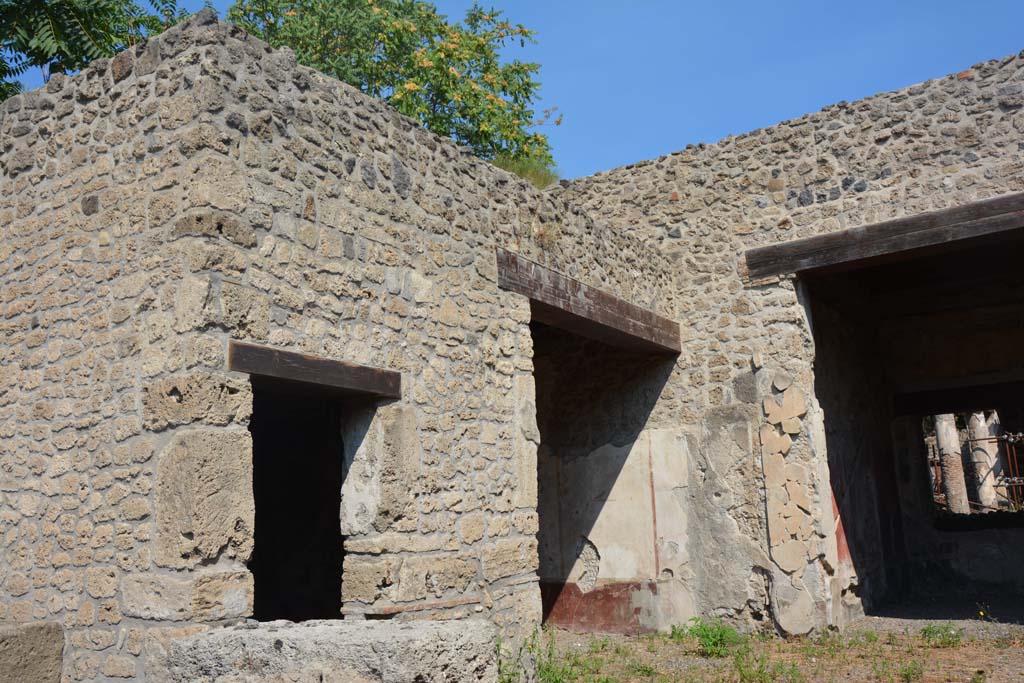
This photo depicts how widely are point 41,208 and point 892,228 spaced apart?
222 inches

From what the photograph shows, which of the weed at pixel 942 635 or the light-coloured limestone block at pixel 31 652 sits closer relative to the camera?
the light-coloured limestone block at pixel 31 652

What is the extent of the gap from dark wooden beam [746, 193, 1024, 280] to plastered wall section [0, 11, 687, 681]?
2906 millimetres

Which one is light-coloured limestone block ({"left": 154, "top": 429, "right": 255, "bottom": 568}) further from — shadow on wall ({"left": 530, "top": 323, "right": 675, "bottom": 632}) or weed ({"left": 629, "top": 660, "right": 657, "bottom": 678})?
shadow on wall ({"left": 530, "top": 323, "right": 675, "bottom": 632})

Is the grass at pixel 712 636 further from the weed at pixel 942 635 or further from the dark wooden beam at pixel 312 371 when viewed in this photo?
the dark wooden beam at pixel 312 371

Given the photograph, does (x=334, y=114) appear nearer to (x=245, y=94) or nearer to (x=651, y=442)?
(x=245, y=94)

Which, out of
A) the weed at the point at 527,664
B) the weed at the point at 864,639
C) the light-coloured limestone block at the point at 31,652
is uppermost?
the light-coloured limestone block at the point at 31,652

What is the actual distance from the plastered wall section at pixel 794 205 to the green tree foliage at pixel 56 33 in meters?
6.52

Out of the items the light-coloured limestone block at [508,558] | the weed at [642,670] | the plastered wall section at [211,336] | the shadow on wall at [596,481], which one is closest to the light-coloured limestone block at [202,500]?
the plastered wall section at [211,336]

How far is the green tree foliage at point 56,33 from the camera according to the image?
1070cm

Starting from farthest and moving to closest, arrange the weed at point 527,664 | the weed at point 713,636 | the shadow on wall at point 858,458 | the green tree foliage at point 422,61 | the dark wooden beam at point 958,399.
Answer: the green tree foliage at point 422,61 < the dark wooden beam at point 958,399 < the shadow on wall at point 858,458 < the weed at point 713,636 < the weed at point 527,664

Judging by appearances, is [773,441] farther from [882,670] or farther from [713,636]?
[882,670]

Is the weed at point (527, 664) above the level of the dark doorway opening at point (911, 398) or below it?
below

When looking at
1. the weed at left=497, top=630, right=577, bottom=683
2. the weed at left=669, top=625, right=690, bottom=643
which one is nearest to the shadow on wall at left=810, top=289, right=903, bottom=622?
the weed at left=669, top=625, right=690, bottom=643

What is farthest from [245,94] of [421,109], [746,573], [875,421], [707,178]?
[421,109]
